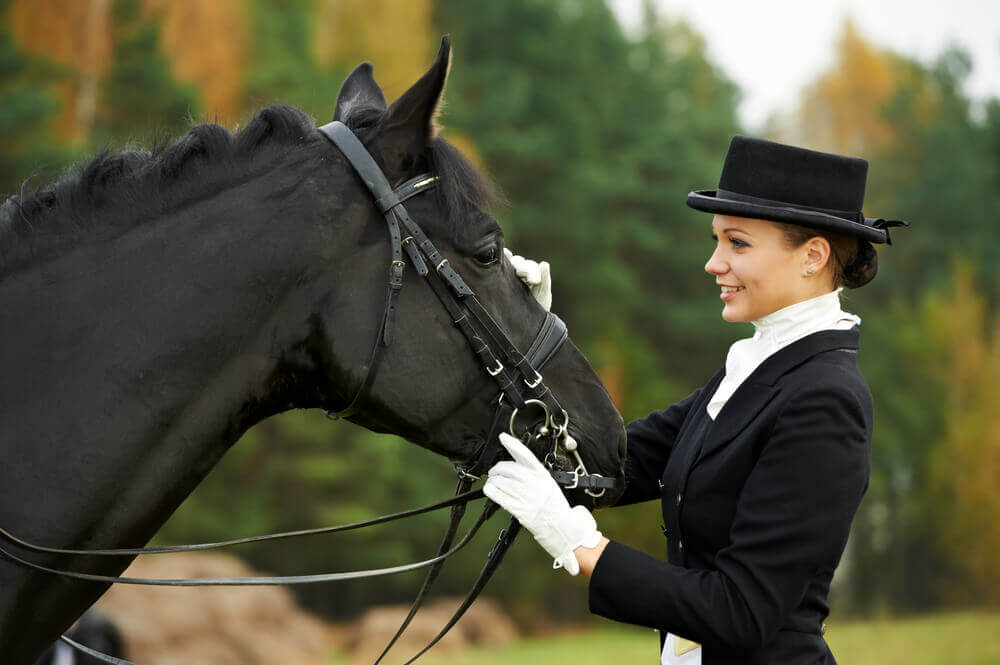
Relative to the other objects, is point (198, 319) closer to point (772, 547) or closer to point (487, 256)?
point (487, 256)

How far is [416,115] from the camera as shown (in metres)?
2.70

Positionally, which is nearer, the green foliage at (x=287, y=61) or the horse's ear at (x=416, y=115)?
the horse's ear at (x=416, y=115)

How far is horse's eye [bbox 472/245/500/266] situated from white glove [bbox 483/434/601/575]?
1.94ft

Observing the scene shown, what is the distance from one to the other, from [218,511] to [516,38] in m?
15.4

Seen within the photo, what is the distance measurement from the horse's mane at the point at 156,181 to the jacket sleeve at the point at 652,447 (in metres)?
1.07

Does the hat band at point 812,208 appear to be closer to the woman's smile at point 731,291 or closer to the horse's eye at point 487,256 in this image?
the woman's smile at point 731,291

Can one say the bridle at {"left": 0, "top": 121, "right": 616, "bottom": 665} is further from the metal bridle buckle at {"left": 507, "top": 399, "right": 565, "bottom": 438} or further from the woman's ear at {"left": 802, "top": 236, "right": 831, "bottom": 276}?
the woman's ear at {"left": 802, "top": 236, "right": 831, "bottom": 276}

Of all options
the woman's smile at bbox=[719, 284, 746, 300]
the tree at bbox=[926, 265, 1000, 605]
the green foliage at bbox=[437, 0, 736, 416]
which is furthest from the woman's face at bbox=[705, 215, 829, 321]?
the tree at bbox=[926, 265, 1000, 605]

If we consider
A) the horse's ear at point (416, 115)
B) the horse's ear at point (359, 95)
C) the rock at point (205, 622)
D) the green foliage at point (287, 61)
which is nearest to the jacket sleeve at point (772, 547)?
the horse's ear at point (416, 115)

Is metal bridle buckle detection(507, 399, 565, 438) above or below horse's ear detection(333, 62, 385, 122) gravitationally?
below

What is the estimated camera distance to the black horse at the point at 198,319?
2.44 metres

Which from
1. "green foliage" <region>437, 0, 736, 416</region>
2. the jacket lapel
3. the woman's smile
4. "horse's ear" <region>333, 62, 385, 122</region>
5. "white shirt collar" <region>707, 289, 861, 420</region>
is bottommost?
the jacket lapel

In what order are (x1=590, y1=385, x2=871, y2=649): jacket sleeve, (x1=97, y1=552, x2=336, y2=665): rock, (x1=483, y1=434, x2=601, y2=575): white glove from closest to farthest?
(x1=590, y1=385, x2=871, y2=649): jacket sleeve, (x1=483, y1=434, x2=601, y2=575): white glove, (x1=97, y1=552, x2=336, y2=665): rock

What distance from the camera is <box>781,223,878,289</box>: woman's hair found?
2658 millimetres
